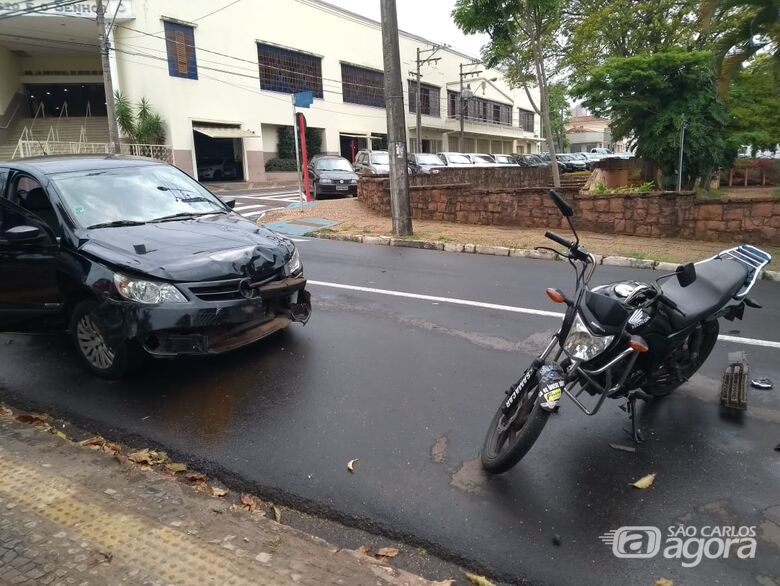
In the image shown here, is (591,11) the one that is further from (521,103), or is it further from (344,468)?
(521,103)

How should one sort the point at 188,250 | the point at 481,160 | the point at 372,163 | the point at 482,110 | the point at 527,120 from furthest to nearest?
1. the point at 527,120
2. the point at 482,110
3. the point at 481,160
4. the point at 372,163
5. the point at 188,250

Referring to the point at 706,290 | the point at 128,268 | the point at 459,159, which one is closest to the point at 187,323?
the point at 128,268

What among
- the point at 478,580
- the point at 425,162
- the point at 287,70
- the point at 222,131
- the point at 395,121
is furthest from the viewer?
the point at 287,70

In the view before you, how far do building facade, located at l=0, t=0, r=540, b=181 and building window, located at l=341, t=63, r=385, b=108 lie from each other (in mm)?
70

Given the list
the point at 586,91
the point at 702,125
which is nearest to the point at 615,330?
the point at 702,125

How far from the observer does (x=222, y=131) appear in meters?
31.4

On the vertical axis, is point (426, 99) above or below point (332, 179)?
above

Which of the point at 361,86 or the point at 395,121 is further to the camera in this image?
the point at 361,86

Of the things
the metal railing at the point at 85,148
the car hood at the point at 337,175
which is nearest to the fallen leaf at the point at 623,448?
the car hood at the point at 337,175

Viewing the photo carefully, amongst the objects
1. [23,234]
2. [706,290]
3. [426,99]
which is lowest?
[706,290]

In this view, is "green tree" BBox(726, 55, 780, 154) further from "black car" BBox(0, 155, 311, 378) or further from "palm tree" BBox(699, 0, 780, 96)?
"black car" BBox(0, 155, 311, 378)

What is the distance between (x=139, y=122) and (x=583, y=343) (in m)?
30.0

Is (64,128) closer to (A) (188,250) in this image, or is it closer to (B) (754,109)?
(B) (754,109)

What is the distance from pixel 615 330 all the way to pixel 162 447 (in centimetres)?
291
